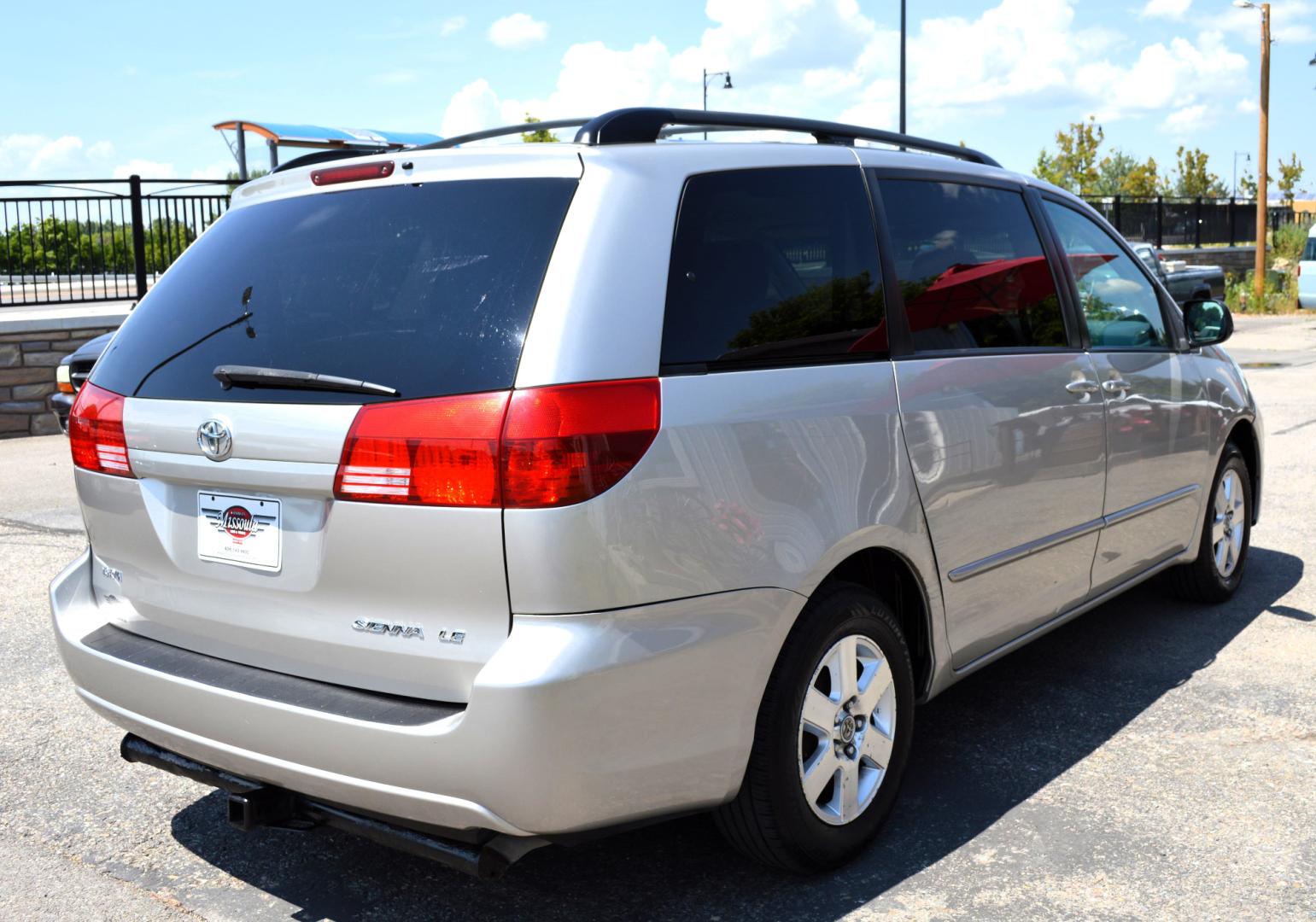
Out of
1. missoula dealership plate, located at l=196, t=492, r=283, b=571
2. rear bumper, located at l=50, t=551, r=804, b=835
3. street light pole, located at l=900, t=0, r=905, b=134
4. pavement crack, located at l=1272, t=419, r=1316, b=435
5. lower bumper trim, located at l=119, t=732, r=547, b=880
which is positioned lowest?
pavement crack, located at l=1272, t=419, r=1316, b=435

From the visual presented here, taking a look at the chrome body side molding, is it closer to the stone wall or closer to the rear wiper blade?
the rear wiper blade

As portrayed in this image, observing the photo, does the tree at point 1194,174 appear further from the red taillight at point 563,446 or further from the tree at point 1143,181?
the red taillight at point 563,446

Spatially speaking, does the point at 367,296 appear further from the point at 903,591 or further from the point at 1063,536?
the point at 1063,536

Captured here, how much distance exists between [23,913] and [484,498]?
1667mm

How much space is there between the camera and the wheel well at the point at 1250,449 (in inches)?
225

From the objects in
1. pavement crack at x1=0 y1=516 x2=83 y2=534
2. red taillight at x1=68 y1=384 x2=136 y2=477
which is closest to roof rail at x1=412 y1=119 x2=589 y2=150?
red taillight at x1=68 y1=384 x2=136 y2=477

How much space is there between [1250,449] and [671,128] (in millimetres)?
3761

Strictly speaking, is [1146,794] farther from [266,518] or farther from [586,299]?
[266,518]

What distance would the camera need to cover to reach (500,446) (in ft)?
8.34

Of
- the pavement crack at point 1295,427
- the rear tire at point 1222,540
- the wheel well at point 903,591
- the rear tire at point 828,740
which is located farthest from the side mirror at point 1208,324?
the pavement crack at point 1295,427

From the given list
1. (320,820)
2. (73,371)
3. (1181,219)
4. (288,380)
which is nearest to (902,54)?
(1181,219)

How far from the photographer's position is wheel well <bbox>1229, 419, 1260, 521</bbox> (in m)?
5.71

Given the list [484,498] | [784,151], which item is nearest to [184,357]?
[484,498]

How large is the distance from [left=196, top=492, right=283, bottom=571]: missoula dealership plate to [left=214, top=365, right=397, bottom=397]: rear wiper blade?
252 millimetres
